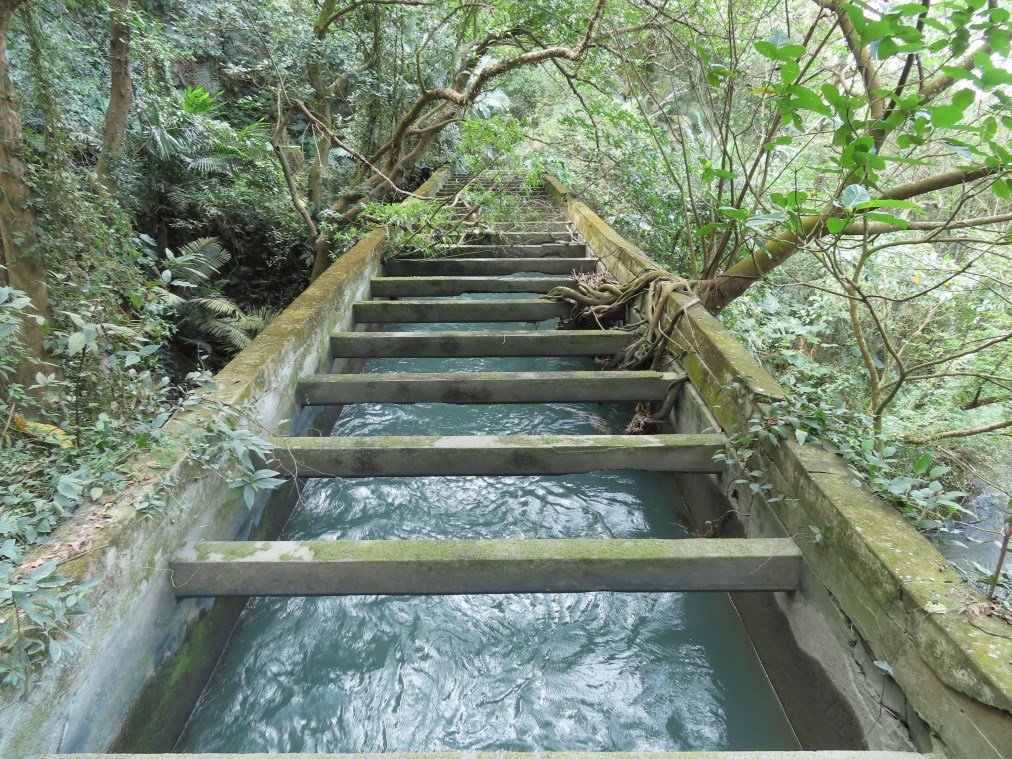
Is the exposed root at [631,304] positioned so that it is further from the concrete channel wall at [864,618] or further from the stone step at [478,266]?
the concrete channel wall at [864,618]

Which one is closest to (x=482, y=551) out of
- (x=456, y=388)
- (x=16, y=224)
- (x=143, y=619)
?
(x=143, y=619)

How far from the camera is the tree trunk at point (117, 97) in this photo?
4.49 m

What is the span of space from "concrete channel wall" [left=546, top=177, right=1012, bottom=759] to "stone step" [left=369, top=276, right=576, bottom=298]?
2.59m

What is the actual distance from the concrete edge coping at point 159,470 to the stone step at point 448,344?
473mm

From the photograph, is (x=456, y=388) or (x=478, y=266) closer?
(x=456, y=388)

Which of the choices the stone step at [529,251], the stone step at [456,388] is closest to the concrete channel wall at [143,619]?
the stone step at [456,388]

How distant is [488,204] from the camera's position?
17.8ft

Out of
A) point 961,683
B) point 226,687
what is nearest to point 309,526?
point 226,687

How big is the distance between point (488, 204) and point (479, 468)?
3619 mm

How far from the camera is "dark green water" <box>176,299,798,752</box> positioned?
1.91m

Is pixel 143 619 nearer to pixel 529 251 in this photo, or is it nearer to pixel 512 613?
pixel 512 613

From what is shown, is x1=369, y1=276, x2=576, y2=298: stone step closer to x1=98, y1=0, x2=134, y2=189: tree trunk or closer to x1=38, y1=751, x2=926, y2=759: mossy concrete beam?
x1=98, y1=0, x2=134, y2=189: tree trunk

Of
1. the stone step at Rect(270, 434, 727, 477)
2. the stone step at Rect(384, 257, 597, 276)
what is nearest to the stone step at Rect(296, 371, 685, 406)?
the stone step at Rect(270, 434, 727, 477)

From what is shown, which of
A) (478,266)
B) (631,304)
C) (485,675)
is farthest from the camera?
(478,266)
